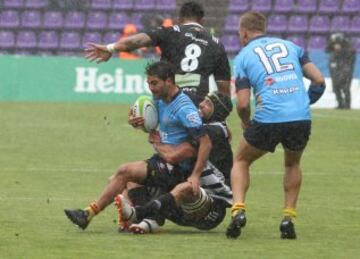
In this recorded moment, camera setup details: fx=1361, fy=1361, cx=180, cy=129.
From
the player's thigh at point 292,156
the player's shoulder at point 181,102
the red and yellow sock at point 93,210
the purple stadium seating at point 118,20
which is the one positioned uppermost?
the purple stadium seating at point 118,20

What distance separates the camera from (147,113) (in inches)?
443

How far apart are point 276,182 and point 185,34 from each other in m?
4.62

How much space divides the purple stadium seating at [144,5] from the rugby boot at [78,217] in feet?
94.4

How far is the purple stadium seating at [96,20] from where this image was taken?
127 ft

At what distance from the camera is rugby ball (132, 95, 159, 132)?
36.9 feet

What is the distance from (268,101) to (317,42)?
28.4 m

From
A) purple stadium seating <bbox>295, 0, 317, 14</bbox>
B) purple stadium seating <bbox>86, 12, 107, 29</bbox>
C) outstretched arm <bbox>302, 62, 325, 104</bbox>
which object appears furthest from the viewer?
purple stadium seating <bbox>295, 0, 317, 14</bbox>

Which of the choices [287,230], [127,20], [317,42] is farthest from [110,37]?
[287,230]

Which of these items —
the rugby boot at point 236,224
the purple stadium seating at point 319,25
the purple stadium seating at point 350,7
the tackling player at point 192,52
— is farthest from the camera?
the purple stadium seating at point 350,7

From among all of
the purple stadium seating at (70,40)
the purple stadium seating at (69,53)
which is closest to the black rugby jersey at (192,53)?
the purple stadium seating at (69,53)

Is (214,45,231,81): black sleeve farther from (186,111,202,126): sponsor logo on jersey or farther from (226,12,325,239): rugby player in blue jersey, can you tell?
(186,111,202,126): sponsor logo on jersey

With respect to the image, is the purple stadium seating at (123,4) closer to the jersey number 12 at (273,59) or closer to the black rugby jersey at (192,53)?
the black rugby jersey at (192,53)

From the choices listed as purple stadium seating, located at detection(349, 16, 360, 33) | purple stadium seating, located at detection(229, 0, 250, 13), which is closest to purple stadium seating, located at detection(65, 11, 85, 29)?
purple stadium seating, located at detection(229, 0, 250, 13)

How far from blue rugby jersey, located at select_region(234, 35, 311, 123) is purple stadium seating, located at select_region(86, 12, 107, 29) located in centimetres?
2800
